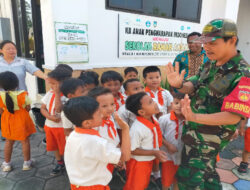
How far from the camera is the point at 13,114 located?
2602 mm

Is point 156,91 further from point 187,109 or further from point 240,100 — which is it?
point 240,100

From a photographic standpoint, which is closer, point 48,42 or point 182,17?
point 48,42

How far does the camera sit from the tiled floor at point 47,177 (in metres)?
2.44

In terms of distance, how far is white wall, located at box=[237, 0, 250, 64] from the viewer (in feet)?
25.2

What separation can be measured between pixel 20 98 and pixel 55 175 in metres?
1.15

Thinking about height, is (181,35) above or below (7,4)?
below

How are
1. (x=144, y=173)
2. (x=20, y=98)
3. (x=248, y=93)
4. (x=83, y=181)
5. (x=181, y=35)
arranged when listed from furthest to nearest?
(x=181, y=35)
(x=20, y=98)
(x=144, y=173)
(x=83, y=181)
(x=248, y=93)

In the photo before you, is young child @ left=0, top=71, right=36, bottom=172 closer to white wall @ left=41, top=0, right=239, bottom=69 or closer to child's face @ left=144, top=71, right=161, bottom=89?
white wall @ left=41, top=0, right=239, bottom=69

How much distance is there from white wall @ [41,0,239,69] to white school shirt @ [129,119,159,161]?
7.09ft

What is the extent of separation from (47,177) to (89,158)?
1569mm

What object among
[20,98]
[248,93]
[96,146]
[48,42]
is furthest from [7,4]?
[248,93]

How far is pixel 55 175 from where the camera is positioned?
2.64m

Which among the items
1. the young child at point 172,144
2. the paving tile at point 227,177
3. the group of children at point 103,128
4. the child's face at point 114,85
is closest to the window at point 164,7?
the group of children at point 103,128

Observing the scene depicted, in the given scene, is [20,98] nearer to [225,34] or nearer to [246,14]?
[225,34]
